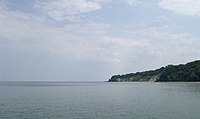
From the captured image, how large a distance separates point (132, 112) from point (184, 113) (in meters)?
9.12

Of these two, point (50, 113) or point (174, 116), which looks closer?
point (174, 116)

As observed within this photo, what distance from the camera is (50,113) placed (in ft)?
179

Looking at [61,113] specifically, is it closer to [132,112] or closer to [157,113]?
[132,112]

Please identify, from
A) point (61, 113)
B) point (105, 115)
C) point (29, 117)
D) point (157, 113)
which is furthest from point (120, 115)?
point (29, 117)

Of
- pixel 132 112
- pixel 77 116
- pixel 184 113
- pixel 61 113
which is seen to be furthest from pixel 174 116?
pixel 61 113

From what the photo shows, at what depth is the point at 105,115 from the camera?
52188mm

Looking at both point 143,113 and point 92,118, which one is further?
point 143,113

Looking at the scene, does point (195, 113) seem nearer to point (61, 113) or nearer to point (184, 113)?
point (184, 113)

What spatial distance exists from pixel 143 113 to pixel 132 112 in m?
2.53

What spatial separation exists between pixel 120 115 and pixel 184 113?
11.5 metres

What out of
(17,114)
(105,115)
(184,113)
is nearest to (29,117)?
(17,114)

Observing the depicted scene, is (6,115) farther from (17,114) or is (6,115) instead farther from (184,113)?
(184,113)

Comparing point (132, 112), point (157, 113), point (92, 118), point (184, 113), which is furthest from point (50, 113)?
point (184, 113)

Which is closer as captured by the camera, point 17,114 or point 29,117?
point 29,117
